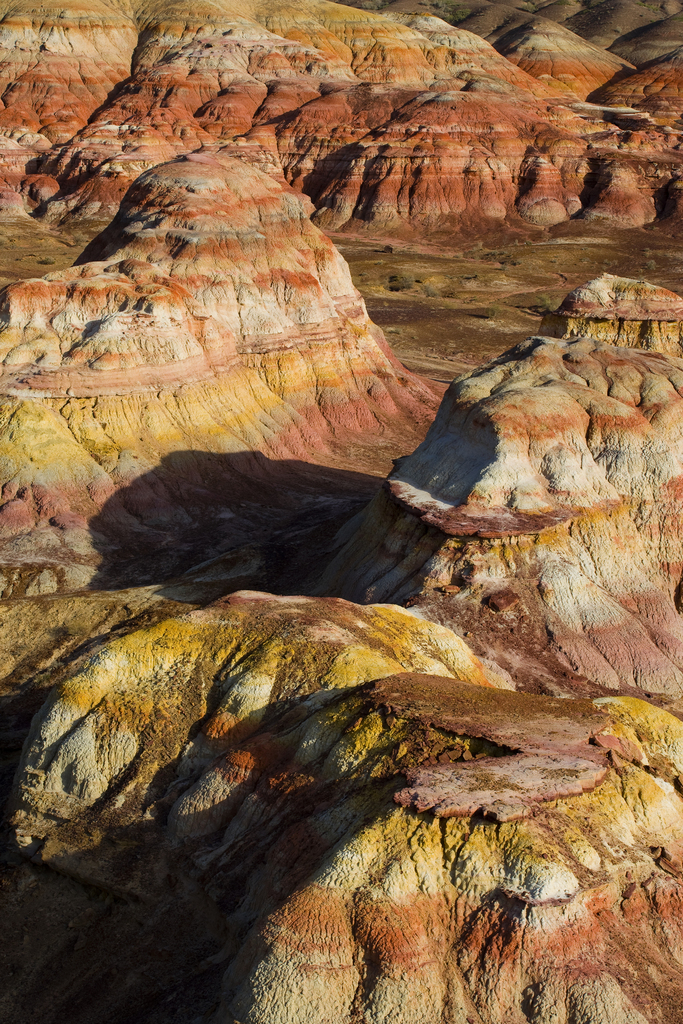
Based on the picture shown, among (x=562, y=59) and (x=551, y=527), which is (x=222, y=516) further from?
(x=562, y=59)

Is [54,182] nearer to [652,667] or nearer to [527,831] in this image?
[652,667]

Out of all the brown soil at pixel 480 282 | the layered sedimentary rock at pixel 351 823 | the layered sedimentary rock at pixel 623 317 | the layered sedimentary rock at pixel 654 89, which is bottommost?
the brown soil at pixel 480 282

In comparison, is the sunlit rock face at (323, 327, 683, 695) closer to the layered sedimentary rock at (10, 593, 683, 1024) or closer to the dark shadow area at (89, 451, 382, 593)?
the dark shadow area at (89, 451, 382, 593)

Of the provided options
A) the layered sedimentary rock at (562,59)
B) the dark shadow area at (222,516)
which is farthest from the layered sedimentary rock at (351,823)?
the layered sedimentary rock at (562,59)

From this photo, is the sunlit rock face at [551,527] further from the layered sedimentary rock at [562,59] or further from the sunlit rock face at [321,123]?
the layered sedimentary rock at [562,59]

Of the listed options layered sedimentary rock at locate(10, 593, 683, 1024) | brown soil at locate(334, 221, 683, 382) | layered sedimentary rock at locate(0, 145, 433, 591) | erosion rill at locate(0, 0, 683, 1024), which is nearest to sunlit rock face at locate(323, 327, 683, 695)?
erosion rill at locate(0, 0, 683, 1024)
